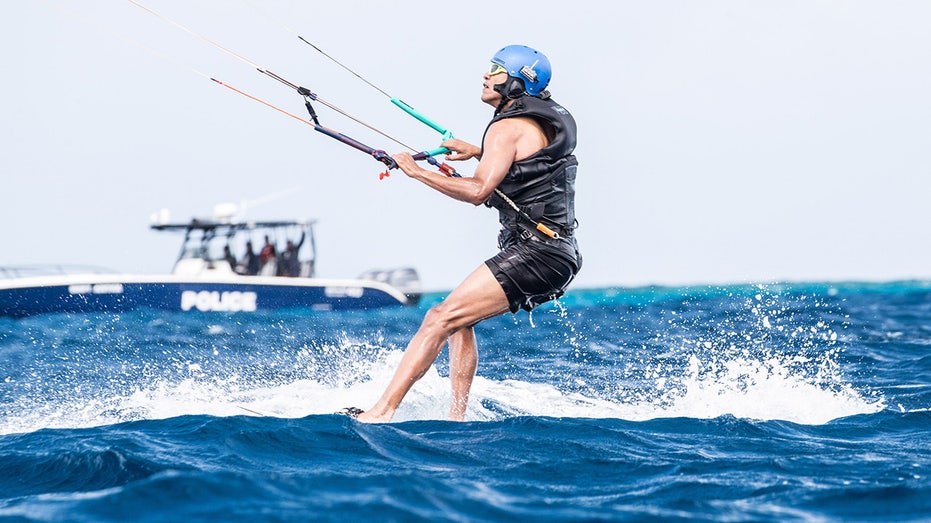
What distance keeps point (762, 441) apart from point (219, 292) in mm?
22722

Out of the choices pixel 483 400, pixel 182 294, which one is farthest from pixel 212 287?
pixel 483 400

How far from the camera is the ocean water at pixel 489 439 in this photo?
13.5 ft

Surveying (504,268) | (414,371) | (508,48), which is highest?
(508,48)

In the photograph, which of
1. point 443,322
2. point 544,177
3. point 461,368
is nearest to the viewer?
point 443,322

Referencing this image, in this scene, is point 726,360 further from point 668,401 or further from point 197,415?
point 197,415

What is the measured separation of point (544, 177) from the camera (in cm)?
631

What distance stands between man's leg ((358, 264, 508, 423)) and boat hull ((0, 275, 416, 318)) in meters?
19.6

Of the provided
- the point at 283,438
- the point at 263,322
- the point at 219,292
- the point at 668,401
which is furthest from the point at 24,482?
the point at 219,292

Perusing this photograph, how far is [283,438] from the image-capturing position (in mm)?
5402

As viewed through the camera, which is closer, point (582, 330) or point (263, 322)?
point (582, 330)

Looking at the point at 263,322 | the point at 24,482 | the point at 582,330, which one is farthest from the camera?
the point at 263,322

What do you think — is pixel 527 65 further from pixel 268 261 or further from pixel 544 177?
pixel 268 261

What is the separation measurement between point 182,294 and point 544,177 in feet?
70.7

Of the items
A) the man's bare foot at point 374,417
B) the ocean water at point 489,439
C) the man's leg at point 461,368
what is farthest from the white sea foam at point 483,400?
the man's bare foot at point 374,417
